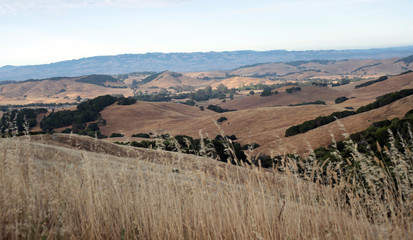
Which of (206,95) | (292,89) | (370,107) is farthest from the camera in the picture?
(206,95)

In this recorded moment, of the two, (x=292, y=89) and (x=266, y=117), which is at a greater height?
(x=292, y=89)

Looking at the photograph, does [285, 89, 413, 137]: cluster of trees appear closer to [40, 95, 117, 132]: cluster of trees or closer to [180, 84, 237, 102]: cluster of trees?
[40, 95, 117, 132]: cluster of trees

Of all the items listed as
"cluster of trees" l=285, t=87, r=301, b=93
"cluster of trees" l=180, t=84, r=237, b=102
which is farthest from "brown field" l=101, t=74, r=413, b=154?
"cluster of trees" l=180, t=84, r=237, b=102

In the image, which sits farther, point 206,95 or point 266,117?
point 206,95

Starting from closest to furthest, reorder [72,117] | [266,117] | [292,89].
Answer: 1. [266,117]
2. [72,117]
3. [292,89]

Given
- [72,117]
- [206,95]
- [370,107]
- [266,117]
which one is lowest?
[206,95]

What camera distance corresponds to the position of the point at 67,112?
82.9m

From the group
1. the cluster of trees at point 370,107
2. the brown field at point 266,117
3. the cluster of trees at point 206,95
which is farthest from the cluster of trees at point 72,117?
the cluster of trees at point 206,95

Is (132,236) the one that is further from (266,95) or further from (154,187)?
(266,95)

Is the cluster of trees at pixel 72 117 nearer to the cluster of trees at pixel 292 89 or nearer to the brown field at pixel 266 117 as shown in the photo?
the brown field at pixel 266 117

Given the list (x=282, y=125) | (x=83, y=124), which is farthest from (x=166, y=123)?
(x=282, y=125)

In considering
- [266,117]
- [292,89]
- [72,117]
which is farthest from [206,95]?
[266,117]

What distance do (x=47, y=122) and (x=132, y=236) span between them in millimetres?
83874

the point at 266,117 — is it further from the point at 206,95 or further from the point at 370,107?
the point at 206,95
